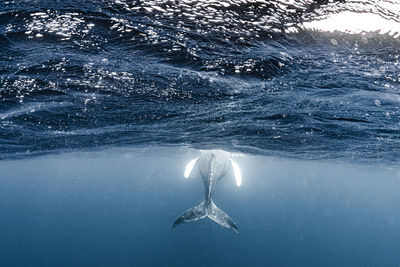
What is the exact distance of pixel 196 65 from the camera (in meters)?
9.05

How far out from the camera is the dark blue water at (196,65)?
23.9ft

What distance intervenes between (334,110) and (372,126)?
10.5ft

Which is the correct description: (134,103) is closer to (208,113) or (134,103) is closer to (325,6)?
→ (208,113)

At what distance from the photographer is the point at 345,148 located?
793 inches

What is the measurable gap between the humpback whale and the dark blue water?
2.53 meters

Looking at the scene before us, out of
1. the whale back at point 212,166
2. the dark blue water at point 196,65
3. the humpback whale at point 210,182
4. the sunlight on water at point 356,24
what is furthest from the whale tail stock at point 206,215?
the sunlight on water at point 356,24

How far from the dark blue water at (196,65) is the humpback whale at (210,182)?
253 cm

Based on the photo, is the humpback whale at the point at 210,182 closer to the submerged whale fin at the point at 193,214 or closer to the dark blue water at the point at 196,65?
the submerged whale fin at the point at 193,214

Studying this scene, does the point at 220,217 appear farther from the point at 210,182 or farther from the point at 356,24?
the point at 356,24

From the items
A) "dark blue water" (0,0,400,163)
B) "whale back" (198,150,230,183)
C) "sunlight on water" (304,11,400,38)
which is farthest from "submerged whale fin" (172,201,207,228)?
"sunlight on water" (304,11,400,38)

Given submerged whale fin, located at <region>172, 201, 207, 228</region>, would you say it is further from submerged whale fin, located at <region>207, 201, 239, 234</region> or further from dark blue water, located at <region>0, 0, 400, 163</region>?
dark blue water, located at <region>0, 0, 400, 163</region>

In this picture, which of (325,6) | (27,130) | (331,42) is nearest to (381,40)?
(331,42)

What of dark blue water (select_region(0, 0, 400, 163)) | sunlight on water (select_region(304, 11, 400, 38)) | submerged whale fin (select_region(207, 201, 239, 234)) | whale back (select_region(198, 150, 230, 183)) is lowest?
submerged whale fin (select_region(207, 201, 239, 234))

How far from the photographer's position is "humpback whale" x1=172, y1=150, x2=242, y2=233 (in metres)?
12.9
